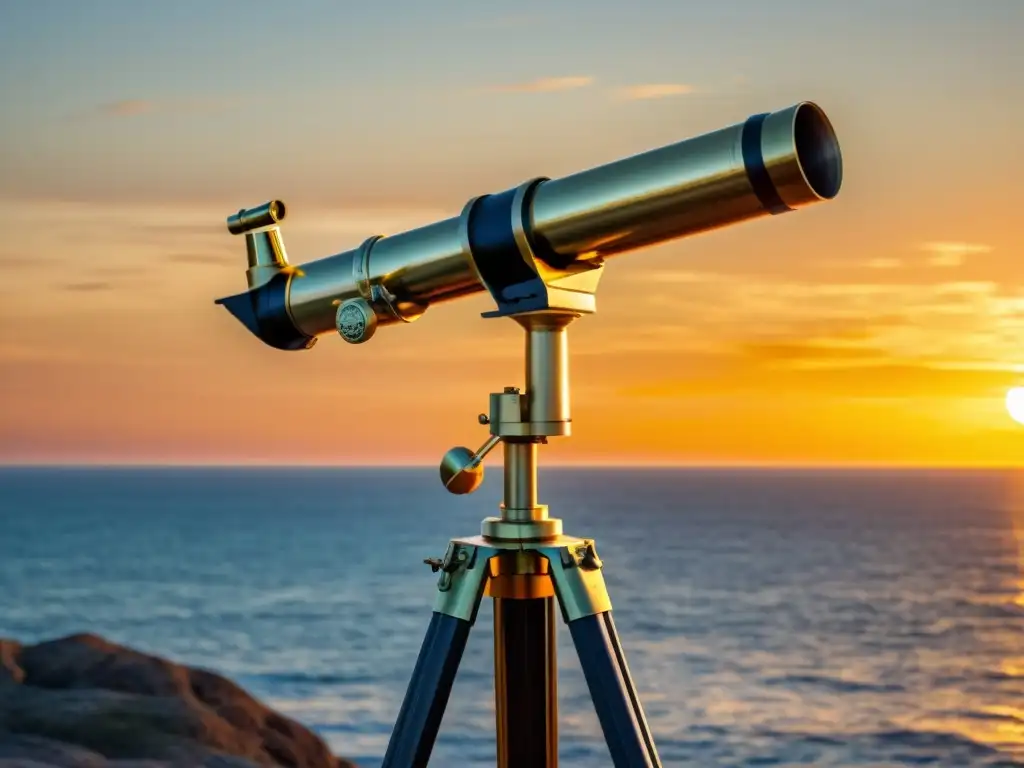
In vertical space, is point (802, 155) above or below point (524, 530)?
above

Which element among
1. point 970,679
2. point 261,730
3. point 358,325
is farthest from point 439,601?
point 970,679

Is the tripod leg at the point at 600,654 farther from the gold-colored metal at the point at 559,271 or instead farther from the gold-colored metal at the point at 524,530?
the gold-colored metal at the point at 559,271

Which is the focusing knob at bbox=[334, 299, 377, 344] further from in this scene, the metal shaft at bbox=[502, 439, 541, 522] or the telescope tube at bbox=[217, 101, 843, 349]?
the metal shaft at bbox=[502, 439, 541, 522]

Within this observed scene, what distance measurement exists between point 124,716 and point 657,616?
115ft

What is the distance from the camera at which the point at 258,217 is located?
380 centimetres

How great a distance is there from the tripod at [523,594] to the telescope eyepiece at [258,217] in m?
1.05

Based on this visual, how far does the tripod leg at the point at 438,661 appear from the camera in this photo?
9.78ft

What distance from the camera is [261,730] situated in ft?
25.0

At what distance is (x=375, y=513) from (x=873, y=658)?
178 ft

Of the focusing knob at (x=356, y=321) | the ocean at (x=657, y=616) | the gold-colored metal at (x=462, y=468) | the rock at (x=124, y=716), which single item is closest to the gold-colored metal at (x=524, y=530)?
the gold-colored metal at (x=462, y=468)

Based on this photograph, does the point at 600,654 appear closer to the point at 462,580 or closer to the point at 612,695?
the point at 612,695

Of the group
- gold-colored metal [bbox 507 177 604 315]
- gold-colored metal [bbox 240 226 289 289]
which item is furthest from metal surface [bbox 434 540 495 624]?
gold-colored metal [bbox 240 226 289 289]

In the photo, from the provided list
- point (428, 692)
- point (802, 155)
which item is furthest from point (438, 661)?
point (802, 155)

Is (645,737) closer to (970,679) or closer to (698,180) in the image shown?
(698,180)
